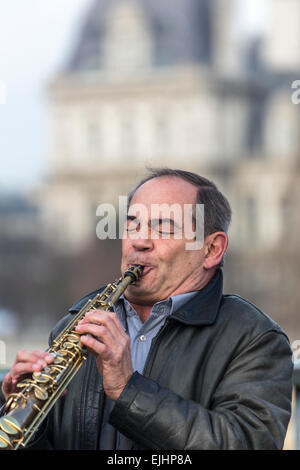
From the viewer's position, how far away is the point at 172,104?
185ft

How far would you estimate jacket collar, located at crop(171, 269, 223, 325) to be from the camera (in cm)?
331

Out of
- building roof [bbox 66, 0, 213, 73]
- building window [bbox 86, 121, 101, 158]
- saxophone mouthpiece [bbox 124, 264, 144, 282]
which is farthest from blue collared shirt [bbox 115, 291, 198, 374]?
building window [bbox 86, 121, 101, 158]

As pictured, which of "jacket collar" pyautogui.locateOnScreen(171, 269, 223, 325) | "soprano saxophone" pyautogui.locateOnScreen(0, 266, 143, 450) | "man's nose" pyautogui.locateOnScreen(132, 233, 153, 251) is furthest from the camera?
"man's nose" pyautogui.locateOnScreen(132, 233, 153, 251)

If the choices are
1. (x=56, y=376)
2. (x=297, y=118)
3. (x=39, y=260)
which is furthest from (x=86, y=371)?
(x=297, y=118)

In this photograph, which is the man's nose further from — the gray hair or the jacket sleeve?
the jacket sleeve

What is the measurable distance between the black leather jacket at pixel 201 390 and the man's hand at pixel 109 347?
4 cm

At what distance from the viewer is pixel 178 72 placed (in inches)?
2201

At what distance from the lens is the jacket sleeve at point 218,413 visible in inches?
120

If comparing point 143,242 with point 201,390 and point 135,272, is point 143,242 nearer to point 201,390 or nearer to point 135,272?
point 135,272

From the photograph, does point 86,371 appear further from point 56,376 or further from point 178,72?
point 178,72

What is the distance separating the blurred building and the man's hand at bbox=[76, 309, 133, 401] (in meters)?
50.0

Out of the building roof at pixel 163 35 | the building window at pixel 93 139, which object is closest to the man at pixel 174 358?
the building roof at pixel 163 35

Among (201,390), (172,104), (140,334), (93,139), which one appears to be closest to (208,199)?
(140,334)
